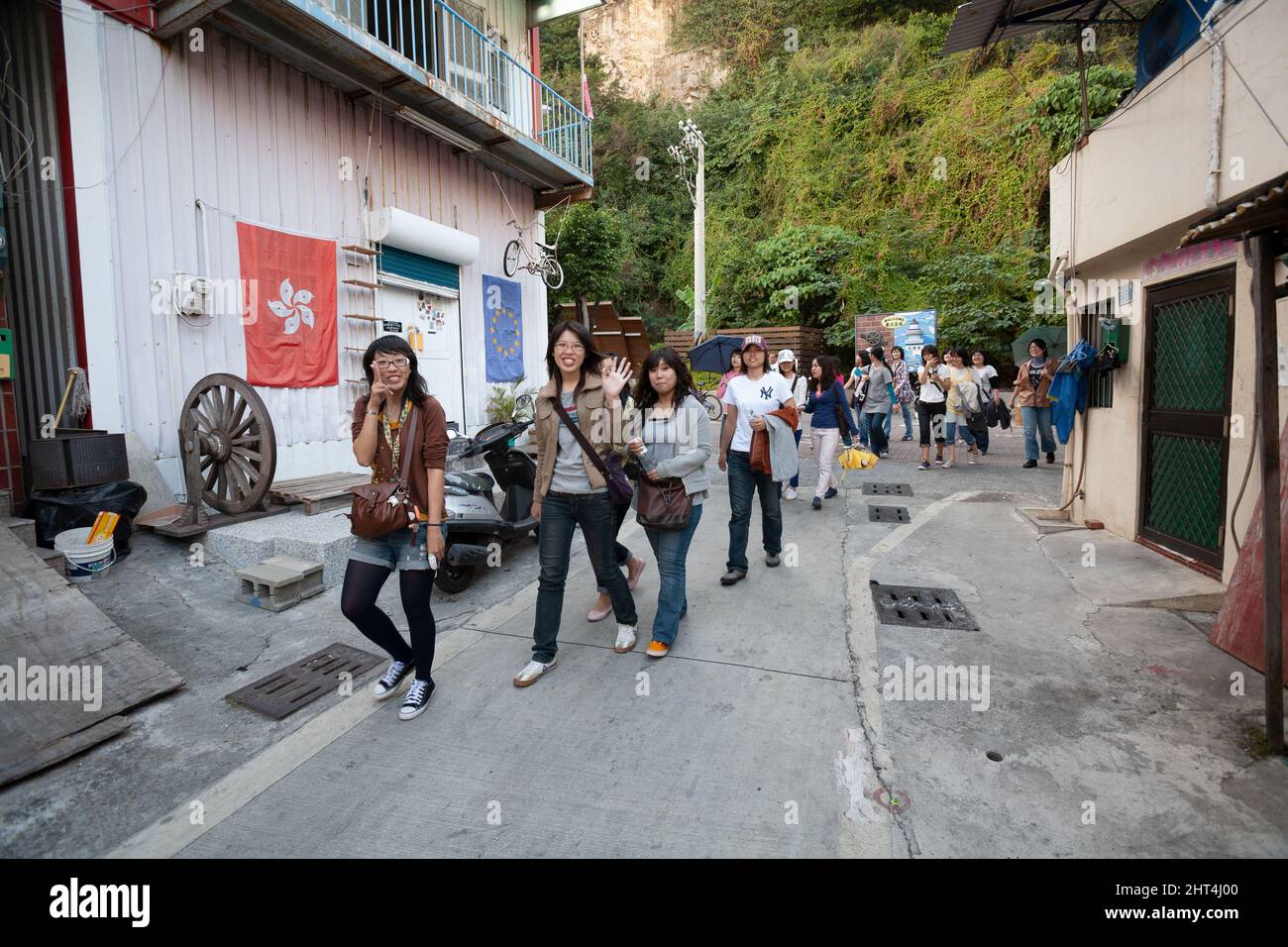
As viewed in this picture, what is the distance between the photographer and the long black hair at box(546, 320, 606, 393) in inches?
148

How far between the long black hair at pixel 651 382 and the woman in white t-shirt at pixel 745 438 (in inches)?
46.0

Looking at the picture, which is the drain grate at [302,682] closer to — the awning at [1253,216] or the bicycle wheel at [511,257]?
the awning at [1253,216]

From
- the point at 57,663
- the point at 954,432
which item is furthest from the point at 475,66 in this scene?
the point at 57,663

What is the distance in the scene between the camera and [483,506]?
17.4ft

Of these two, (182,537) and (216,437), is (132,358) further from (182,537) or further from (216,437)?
(182,537)

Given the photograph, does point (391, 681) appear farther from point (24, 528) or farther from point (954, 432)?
point (954, 432)

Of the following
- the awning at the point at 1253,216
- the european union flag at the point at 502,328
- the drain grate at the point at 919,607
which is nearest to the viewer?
the awning at the point at 1253,216

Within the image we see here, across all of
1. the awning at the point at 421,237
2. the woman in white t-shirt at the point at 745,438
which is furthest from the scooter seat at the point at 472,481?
the awning at the point at 421,237

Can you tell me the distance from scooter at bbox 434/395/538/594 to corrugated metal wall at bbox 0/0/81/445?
3.48 metres

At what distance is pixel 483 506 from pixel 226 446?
2399mm

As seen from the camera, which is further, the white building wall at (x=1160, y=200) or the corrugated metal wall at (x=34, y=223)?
the corrugated metal wall at (x=34, y=223)

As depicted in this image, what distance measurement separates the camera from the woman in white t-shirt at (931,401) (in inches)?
397

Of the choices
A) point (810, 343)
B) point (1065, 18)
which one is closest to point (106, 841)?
point (1065, 18)

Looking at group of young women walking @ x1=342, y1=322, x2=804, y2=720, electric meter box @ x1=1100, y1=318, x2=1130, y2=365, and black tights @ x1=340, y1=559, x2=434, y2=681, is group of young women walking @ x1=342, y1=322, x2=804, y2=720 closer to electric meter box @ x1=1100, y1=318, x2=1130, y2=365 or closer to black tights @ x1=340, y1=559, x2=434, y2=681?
black tights @ x1=340, y1=559, x2=434, y2=681
